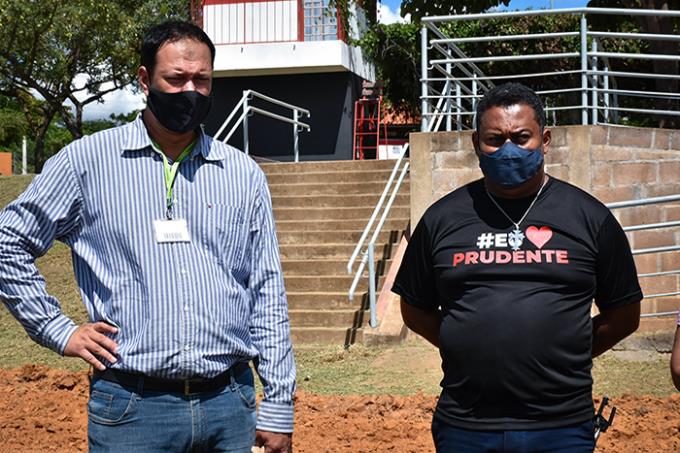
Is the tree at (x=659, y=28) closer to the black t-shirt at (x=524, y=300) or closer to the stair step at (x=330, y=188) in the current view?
the stair step at (x=330, y=188)

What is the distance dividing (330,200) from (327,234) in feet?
2.92

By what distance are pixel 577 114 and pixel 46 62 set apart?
15.3 metres

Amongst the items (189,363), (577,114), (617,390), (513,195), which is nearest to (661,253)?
(617,390)

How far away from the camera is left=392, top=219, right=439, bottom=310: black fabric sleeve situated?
3.37 meters

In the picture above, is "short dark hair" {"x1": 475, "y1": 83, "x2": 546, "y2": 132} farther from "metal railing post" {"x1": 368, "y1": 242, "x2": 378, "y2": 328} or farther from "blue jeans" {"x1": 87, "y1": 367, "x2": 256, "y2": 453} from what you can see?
"metal railing post" {"x1": 368, "y1": 242, "x2": 378, "y2": 328}

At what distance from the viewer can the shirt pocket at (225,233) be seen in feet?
9.70

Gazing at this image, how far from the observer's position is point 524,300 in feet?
10.2

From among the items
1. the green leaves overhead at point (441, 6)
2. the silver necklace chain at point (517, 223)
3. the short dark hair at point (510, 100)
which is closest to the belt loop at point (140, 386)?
the silver necklace chain at point (517, 223)

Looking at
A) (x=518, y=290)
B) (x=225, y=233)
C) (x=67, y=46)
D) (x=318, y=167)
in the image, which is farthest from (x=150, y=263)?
(x=67, y=46)

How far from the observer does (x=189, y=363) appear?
2840 mm

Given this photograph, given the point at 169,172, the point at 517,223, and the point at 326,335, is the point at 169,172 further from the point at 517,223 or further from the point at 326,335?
the point at 326,335

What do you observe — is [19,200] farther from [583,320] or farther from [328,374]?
[328,374]

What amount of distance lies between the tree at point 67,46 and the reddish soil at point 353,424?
1955 cm

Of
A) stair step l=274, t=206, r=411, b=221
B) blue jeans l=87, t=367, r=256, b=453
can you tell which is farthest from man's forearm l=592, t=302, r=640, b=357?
stair step l=274, t=206, r=411, b=221
